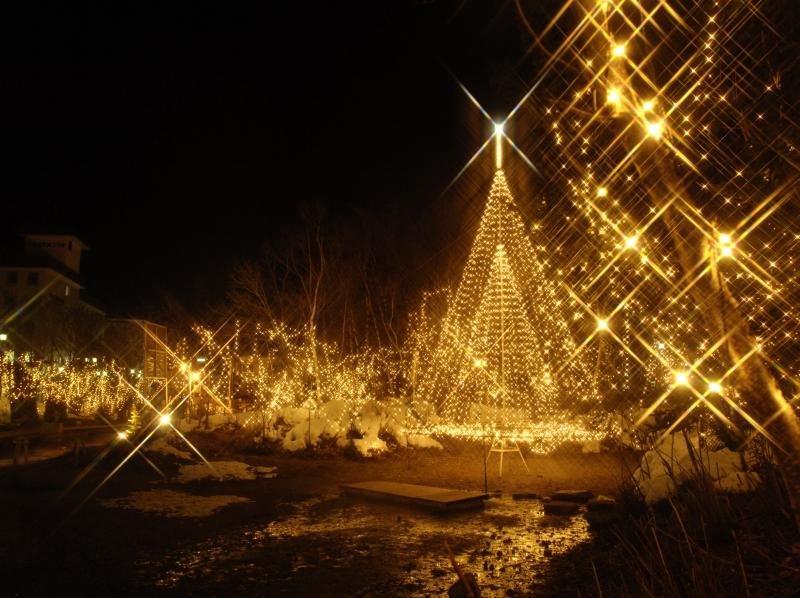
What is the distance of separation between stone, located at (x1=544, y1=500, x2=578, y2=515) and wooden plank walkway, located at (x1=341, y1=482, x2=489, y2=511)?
39.6 inches

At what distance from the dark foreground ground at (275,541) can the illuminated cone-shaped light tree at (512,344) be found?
3150 millimetres

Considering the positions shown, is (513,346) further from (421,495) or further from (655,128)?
(655,128)

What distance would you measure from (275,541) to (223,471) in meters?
5.99

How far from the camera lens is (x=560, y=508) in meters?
9.23

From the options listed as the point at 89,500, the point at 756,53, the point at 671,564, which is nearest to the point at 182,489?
the point at 89,500

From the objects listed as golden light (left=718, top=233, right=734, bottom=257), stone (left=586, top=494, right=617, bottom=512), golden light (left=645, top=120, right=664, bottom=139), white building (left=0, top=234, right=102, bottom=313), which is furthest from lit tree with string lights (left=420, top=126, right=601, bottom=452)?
white building (left=0, top=234, right=102, bottom=313)

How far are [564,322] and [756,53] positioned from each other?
919cm

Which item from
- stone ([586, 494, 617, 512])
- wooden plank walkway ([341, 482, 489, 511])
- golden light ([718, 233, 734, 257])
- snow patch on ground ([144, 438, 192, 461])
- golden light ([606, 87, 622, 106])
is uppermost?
golden light ([606, 87, 622, 106])

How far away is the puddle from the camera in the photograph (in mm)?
5891

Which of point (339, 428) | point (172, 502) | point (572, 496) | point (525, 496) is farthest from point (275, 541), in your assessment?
point (339, 428)

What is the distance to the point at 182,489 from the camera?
1120 centimetres

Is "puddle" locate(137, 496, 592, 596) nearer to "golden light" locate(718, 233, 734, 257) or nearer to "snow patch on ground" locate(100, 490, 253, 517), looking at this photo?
"snow patch on ground" locate(100, 490, 253, 517)

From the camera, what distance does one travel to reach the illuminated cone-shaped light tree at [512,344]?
14.4 metres

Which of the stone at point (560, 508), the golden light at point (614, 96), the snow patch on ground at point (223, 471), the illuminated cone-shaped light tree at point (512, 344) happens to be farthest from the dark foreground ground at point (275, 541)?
the golden light at point (614, 96)
